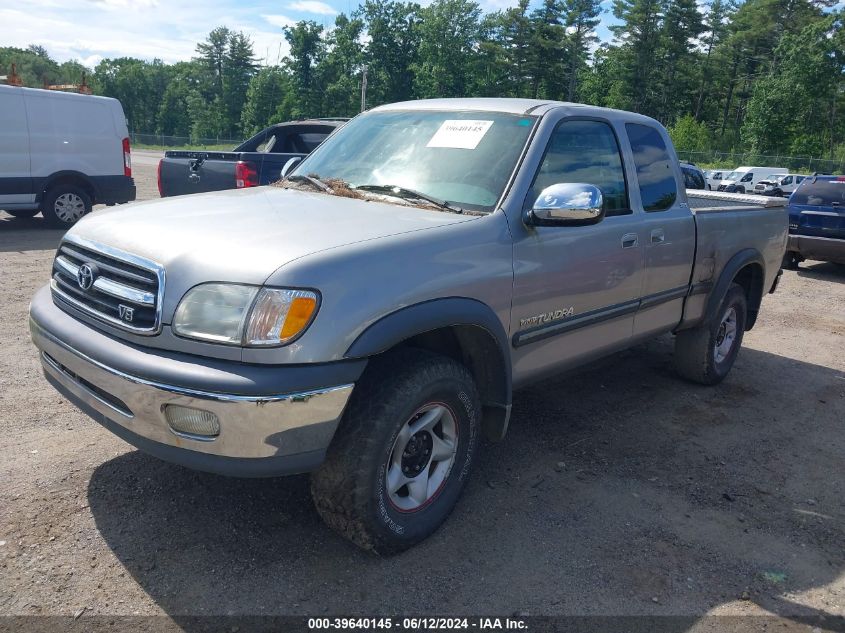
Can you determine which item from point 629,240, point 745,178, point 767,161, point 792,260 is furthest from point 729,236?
point 767,161

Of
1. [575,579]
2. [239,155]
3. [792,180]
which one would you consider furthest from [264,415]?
[792,180]

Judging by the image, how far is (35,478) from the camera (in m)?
3.50

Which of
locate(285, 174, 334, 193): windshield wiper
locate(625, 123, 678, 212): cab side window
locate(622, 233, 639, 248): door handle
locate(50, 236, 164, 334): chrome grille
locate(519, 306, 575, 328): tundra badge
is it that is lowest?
locate(519, 306, 575, 328): tundra badge

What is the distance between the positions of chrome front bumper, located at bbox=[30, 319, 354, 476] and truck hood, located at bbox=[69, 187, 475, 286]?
435mm

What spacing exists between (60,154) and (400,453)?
10591 millimetres

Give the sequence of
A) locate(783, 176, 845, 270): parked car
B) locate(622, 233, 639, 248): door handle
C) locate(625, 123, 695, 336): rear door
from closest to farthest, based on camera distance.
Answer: locate(622, 233, 639, 248): door handle, locate(625, 123, 695, 336): rear door, locate(783, 176, 845, 270): parked car

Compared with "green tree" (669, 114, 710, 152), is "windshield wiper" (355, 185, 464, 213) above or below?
below

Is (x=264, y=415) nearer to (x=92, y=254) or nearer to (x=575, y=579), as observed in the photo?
(x=92, y=254)

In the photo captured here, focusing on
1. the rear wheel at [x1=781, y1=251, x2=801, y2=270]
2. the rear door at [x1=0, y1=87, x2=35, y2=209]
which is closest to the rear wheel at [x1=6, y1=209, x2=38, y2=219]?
the rear door at [x1=0, y1=87, x2=35, y2=209]

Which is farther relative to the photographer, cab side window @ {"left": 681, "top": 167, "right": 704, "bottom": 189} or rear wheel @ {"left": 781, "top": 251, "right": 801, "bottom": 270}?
cab side window @ {"left": 681, "top": 167, "right": 704, "bottom": 189}

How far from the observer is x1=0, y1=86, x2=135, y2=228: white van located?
1071 cm

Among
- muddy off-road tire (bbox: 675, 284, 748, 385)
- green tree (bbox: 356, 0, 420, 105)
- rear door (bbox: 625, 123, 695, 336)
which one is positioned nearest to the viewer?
Answer: rear door (bbox: 625, 123, 695, 336)

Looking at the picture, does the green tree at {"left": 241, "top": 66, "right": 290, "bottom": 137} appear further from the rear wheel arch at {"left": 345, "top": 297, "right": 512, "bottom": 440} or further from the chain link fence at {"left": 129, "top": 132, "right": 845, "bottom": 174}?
the rear wheel arch at {"left": 345, "top": 297, "right": 512, "bottom": 440}

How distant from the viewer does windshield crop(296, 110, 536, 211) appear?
11.5 feet
